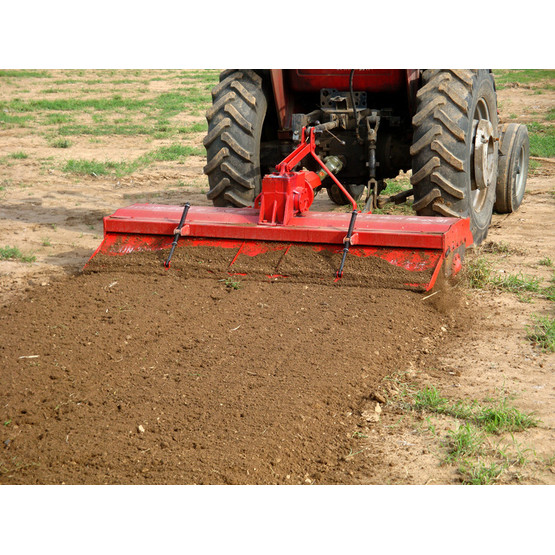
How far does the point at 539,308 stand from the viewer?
5160 mm

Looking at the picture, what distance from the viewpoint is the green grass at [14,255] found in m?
6.42

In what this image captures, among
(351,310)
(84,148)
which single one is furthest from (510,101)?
(351,310)

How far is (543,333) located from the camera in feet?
15.0

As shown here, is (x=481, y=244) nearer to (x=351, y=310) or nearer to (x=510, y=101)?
(x=351, y=310)

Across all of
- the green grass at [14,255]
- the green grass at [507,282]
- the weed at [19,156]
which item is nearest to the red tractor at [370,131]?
the green grass at [507,282]

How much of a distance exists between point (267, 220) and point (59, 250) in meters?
2.29

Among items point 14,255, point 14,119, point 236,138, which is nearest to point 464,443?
point 236,138

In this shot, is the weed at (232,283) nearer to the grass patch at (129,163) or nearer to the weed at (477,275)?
the weed at (477,275)

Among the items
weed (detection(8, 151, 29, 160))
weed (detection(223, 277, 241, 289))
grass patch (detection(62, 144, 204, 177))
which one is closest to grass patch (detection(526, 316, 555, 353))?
weed (detection(223, 277, 241, 289))

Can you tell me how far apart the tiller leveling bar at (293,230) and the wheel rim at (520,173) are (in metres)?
2.49

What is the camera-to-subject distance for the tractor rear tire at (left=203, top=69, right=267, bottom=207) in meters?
5.96

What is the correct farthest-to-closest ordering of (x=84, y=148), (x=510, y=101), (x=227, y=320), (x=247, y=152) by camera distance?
(x=510, y=101) → (x=84, y=148) → (x=247, y=152) → (x=227, y=320)

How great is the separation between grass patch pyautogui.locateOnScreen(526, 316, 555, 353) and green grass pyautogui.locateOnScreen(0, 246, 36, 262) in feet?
13.5


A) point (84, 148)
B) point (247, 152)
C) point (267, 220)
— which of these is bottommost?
point (84, 148)
